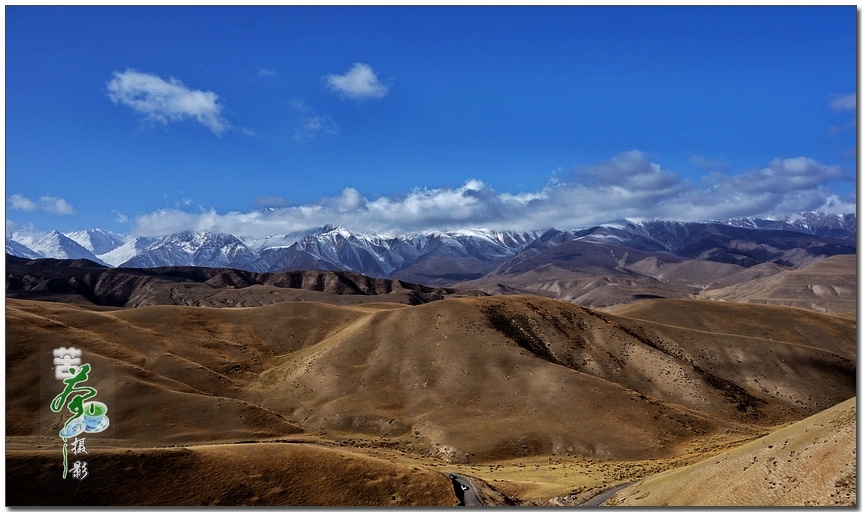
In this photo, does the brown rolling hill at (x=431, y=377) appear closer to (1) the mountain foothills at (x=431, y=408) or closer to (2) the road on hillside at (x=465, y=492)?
(1) the mountain foothills at (x=431, y=408)

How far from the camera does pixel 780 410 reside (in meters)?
91.4

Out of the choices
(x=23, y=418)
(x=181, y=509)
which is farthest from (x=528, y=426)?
(x=23, y=418)

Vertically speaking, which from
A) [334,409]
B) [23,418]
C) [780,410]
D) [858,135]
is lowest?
[780,410]

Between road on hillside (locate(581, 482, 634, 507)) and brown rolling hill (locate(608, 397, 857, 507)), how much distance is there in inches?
30.4

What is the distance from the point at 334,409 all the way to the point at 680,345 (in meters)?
72.1

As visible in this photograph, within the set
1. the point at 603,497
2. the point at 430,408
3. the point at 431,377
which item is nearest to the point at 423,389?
the point at 431,377

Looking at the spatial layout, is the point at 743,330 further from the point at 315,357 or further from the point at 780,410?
the point at 315,357

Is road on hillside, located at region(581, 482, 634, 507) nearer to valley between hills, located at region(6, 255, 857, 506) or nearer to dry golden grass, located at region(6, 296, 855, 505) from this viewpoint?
valley between hills, located at region(6, 255, 857, 506)

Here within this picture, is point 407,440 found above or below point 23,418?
below

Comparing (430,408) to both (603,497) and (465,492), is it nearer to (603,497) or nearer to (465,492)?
(465,492)

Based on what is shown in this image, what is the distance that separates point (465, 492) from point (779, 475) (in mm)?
22962

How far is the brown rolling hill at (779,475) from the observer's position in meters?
33.2

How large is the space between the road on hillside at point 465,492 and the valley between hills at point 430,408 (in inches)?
39.4

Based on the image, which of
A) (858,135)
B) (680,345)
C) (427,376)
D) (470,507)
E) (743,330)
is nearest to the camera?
(858,135)
